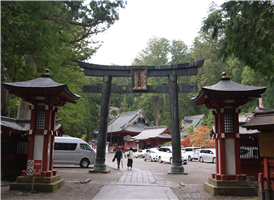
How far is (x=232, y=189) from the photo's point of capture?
28.2ft

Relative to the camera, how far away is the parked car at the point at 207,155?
26.3 metres

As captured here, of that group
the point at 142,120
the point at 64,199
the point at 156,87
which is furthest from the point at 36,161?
the point at 142,120

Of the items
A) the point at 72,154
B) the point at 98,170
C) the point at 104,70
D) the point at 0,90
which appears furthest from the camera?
the point at 72,154

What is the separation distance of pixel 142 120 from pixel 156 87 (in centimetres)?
3340

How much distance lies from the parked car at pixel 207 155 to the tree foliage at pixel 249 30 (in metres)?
17.6

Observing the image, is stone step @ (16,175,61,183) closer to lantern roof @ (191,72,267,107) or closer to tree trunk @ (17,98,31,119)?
lantern roof @ (191,72,267,107)

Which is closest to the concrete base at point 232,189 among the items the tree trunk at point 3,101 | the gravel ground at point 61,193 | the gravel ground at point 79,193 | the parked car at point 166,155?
the gravel ground at point 79,193

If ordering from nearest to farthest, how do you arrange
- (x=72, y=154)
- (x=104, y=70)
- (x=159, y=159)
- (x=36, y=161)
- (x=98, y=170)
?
(x=36, y=161) → (x=98, y=170) → (x=104, y=70) → (x=72, y=154) → (x=159, y=159)

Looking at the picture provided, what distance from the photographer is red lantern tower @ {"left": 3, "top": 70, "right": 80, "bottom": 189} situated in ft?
29.6

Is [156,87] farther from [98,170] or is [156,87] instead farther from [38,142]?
[38,142]

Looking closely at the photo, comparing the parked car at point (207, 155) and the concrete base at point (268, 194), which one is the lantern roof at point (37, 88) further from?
the parked car at point (207, 155)

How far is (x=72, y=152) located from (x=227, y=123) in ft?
42.0

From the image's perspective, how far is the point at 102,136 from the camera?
1500 cm

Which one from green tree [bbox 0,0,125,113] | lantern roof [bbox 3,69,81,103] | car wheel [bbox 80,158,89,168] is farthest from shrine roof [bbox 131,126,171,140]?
lantern roof [bbox 3,69,81,103]
